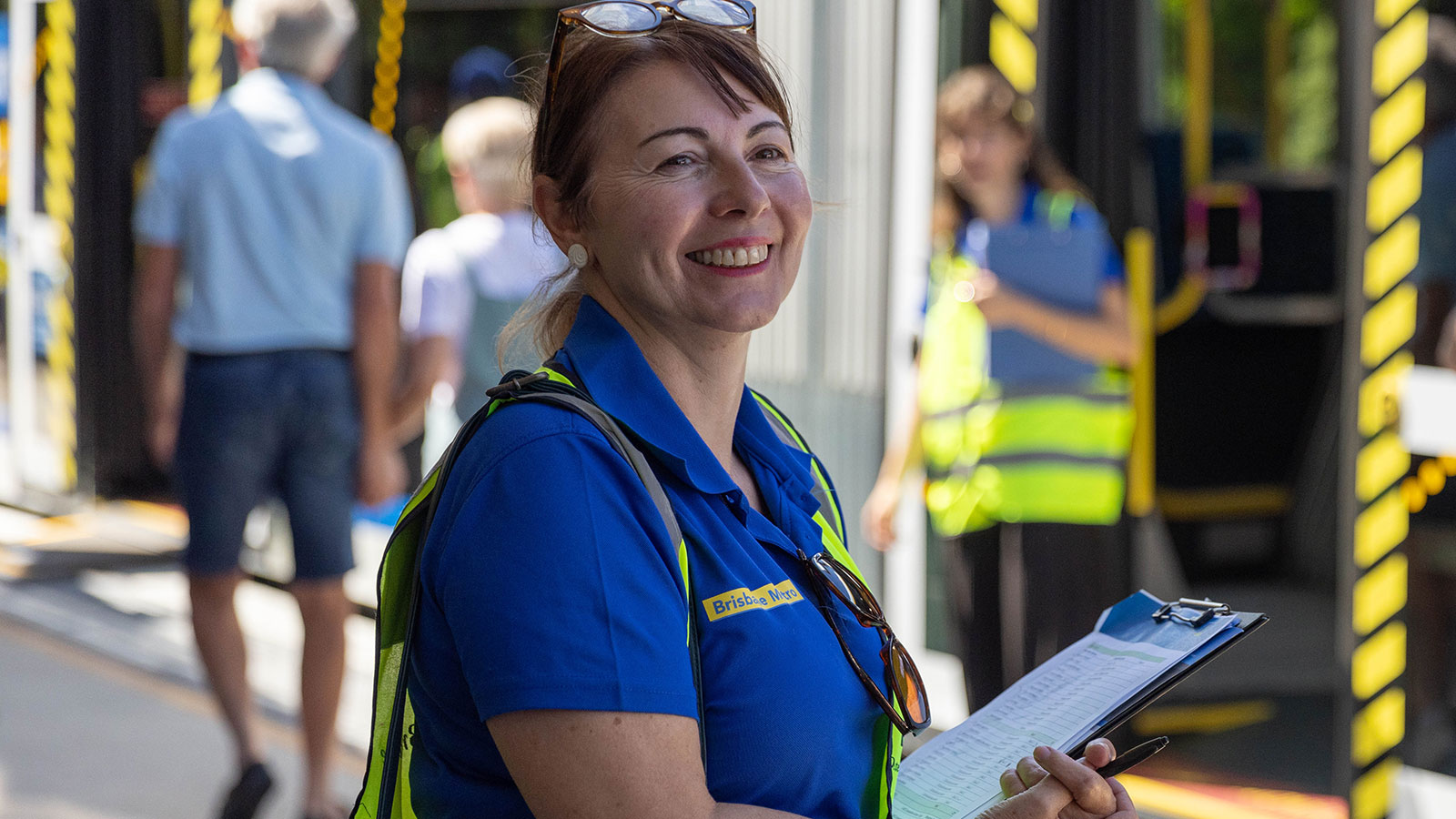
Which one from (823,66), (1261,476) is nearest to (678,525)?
(823,66)

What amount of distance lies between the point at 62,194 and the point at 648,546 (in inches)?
247

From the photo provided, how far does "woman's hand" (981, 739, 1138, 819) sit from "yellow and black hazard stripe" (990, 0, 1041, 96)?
293 cm

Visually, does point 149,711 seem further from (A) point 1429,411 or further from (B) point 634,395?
(B) point 634,395

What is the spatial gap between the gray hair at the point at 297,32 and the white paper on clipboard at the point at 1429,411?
2.55m

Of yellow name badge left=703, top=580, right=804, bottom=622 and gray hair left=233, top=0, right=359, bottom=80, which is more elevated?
gray hair left=233, top=0, right=359, bottom=80

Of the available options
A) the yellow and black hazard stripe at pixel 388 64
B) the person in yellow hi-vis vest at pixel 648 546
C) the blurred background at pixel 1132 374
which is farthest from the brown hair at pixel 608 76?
the yellow and black hazard stripe at pixel 388 64

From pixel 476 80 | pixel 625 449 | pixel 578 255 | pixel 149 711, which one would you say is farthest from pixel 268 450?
pixel 625 449

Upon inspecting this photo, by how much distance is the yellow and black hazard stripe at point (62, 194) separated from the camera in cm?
657

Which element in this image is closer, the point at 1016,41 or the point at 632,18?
the point at 632,18

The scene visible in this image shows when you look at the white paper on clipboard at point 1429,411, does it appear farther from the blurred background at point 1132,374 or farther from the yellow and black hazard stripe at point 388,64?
the yellow and black hazard stripe at point 388,64

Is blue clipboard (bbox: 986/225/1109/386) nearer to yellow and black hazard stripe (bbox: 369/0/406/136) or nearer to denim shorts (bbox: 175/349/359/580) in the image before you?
denim shorts (bbox: 175/349/359/580)

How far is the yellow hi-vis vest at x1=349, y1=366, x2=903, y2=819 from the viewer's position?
1.20m

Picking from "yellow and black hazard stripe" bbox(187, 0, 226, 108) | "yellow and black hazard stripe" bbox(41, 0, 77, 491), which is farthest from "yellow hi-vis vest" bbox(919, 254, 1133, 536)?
"yellow and black hazard stripe" bbox(41, 0, 77, 491)

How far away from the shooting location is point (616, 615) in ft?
3.59
